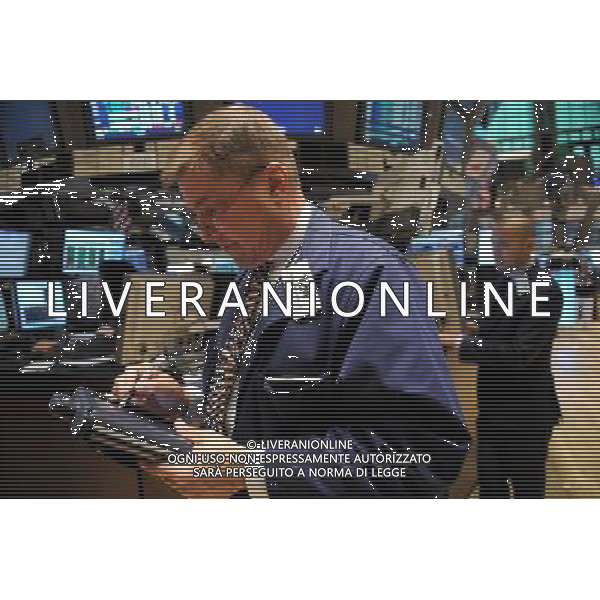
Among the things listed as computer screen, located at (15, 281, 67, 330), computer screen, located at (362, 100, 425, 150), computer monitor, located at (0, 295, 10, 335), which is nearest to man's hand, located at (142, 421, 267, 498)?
computer screen, located at (15, 281, 67, 330)

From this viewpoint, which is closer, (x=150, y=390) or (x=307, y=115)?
(x=307, y=115)

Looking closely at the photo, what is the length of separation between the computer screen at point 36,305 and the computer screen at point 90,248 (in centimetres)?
17

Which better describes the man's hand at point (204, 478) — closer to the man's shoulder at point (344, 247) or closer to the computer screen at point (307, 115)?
the man's shoulder at point (344, 247)

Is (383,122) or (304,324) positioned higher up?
(383,122)

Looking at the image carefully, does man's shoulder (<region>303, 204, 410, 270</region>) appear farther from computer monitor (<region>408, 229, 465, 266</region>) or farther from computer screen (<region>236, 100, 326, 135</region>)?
computer screen (<region>236, 100, 326, 135</region>)

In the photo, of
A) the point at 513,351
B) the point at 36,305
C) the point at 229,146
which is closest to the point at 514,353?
the point at 513,351

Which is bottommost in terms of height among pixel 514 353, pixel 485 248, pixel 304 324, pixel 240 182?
pixel 514 353

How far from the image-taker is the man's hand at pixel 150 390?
9883 millimetres

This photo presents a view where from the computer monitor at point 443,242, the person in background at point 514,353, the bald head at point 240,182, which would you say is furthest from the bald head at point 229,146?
the person in background at point 514,353

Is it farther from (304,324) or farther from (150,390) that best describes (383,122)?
(150,390)

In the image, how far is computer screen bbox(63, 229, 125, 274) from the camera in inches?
388

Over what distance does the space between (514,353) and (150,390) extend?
2.41m

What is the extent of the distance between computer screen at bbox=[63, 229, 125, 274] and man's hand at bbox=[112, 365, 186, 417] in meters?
0.73

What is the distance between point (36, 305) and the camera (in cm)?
989
